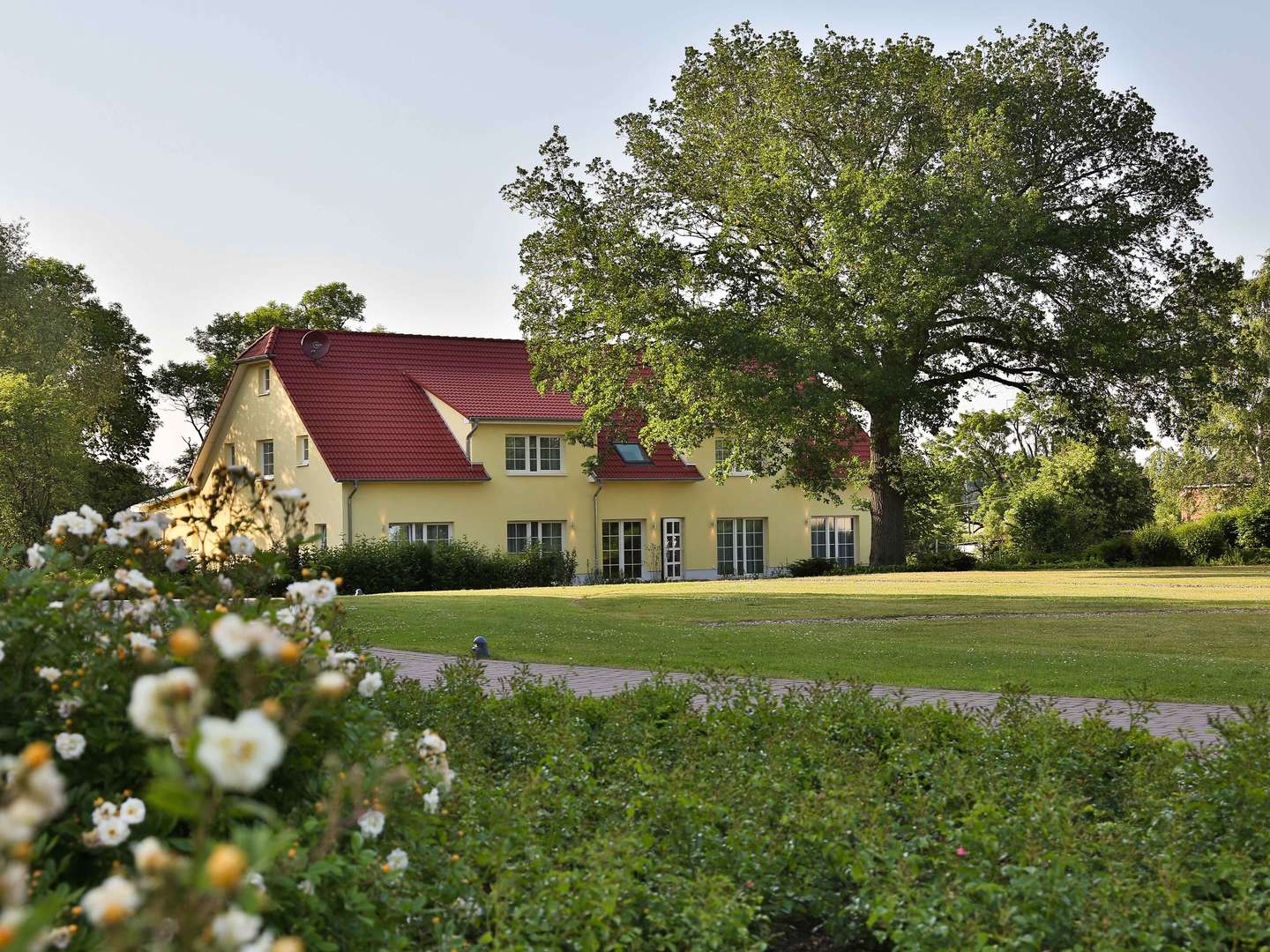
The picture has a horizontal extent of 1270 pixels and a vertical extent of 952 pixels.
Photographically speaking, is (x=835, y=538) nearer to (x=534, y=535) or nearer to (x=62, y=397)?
(x=534, y=535)

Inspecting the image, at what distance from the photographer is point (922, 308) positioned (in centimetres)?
2906

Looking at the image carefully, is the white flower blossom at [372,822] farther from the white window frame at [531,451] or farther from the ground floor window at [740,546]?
the ground floor window at [740,546]

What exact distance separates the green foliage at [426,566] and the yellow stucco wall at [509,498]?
65.4 inches

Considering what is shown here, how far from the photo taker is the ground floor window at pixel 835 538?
42.4 m

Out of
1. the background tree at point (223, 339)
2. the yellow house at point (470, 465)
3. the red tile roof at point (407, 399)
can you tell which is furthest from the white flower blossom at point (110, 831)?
the background tree at point (223, 339)

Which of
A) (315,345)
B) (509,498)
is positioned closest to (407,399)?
(315,345)

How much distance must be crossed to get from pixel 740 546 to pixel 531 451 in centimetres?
798

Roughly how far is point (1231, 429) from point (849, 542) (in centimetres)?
1533

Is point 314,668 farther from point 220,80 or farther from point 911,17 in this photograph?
point 911,17

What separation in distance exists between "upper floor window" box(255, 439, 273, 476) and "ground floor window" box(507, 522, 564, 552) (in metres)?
7.35

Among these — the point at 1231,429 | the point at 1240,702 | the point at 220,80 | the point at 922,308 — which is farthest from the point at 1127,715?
the point at 1231,429

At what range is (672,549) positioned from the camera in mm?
39656

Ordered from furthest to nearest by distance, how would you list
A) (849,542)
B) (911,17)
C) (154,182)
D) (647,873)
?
1. (849,542)
2. (911,17)
3. (154,182)
4. (647,873)

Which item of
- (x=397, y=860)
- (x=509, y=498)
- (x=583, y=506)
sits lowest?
(x=397, y=860)
